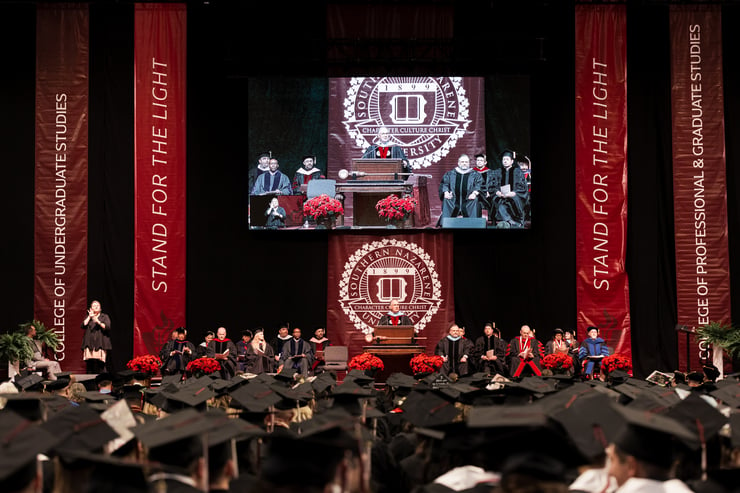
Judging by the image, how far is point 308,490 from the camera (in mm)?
3264

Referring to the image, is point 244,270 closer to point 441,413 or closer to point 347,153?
point 347,153

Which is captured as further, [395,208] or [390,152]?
[390,152]

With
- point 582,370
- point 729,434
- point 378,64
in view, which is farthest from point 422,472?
point 378,64

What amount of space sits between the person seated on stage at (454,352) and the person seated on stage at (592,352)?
2169mm

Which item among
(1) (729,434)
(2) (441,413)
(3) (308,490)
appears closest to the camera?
(3) (308,490)

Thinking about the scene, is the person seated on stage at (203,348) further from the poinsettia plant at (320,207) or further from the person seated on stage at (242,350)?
the poinsettia plant at (320,207)

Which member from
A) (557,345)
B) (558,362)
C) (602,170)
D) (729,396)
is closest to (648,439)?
(729,396)

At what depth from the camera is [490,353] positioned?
51.3 feet

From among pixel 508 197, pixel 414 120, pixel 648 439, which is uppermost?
pixel 414 120

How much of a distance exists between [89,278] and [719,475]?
1491 centimetres

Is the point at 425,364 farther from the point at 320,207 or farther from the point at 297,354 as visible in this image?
the point at 320,207

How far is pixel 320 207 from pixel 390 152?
1840 millimetres

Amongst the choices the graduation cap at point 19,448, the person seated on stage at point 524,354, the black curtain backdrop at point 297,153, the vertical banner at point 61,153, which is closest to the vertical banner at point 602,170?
the black curtain backdrop at point 297,153

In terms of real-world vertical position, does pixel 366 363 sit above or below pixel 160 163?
below
